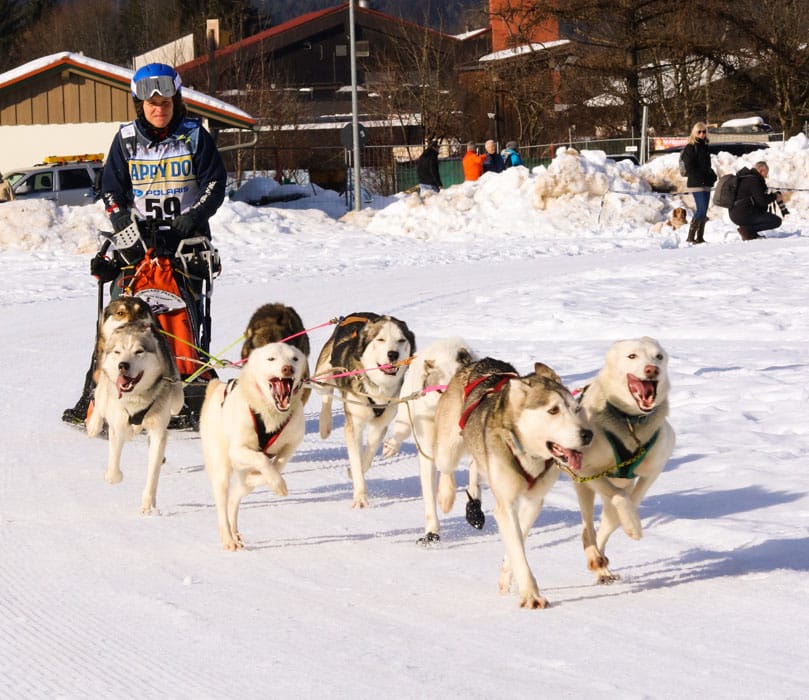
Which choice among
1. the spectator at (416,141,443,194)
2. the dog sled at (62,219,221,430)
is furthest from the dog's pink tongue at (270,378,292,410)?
the spectator at (416,141,443,194)

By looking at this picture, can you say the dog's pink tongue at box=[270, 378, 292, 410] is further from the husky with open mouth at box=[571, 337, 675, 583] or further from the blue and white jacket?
the blue and white jacket

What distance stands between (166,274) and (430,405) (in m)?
2.37

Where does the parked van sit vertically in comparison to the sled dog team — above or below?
above

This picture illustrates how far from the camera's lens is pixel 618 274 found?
1421 centimetres

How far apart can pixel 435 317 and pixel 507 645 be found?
825 cm

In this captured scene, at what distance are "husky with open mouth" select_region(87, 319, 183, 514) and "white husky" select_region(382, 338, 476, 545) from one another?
113 cm

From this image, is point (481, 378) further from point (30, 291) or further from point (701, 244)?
point (701, 244)

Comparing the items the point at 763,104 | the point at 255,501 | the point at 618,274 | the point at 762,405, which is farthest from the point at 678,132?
the point at 255,501

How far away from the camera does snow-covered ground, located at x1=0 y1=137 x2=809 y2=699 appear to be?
3508 mm

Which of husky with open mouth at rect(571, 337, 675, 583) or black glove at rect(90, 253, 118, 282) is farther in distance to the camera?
black glove at rect(90, 253, 118, 282)

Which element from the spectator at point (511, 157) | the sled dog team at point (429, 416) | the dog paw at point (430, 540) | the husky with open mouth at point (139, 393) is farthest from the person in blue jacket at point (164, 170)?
the spectator at point (511, 157)

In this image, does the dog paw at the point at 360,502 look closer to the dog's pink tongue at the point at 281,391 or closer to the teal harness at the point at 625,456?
the dog's pink tongue at the point at 281,391

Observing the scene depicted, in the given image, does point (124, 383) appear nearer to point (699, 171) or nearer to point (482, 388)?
point (482, 388)

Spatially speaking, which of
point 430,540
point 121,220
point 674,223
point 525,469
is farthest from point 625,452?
point 674,223
